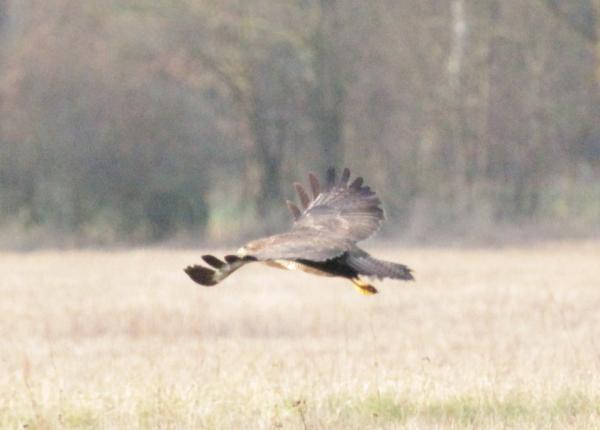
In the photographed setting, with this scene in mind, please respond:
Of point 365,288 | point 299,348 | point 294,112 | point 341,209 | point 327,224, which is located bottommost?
point 365,288

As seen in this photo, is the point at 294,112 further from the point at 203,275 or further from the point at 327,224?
the point at 203,275

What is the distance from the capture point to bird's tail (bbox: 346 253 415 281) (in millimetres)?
6654

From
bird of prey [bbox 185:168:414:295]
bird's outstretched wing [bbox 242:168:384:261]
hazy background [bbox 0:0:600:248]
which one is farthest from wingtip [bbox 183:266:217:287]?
hazy background [bbox 0:0:600:248]

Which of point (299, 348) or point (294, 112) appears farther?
point (294, 112)

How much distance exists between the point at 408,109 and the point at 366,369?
19.3 metres

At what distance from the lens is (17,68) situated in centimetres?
2825

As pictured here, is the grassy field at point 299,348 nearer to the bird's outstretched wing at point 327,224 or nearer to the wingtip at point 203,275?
the bird's outstretched wing at point 327,224

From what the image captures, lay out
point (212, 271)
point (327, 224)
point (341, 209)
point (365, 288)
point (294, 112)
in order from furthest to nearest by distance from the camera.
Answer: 1. point (294, 112)
2. point (341, 209)
3. point (327, 224)
4. point (365, 288)
5. point (212, 271)

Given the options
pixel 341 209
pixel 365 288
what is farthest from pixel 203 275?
pixel 341 209

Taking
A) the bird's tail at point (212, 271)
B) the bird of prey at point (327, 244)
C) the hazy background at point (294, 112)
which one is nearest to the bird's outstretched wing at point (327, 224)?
the bird of prey at point (327, 244)

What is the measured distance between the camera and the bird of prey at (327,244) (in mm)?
6547

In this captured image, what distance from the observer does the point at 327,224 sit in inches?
285

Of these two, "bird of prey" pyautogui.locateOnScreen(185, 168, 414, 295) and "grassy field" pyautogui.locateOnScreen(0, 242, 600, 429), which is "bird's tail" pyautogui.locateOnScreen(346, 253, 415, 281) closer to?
"bird of prey" pyautogui.locateOnScreen(185, 168, 414, 295)

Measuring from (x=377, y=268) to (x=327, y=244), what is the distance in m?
0.24
